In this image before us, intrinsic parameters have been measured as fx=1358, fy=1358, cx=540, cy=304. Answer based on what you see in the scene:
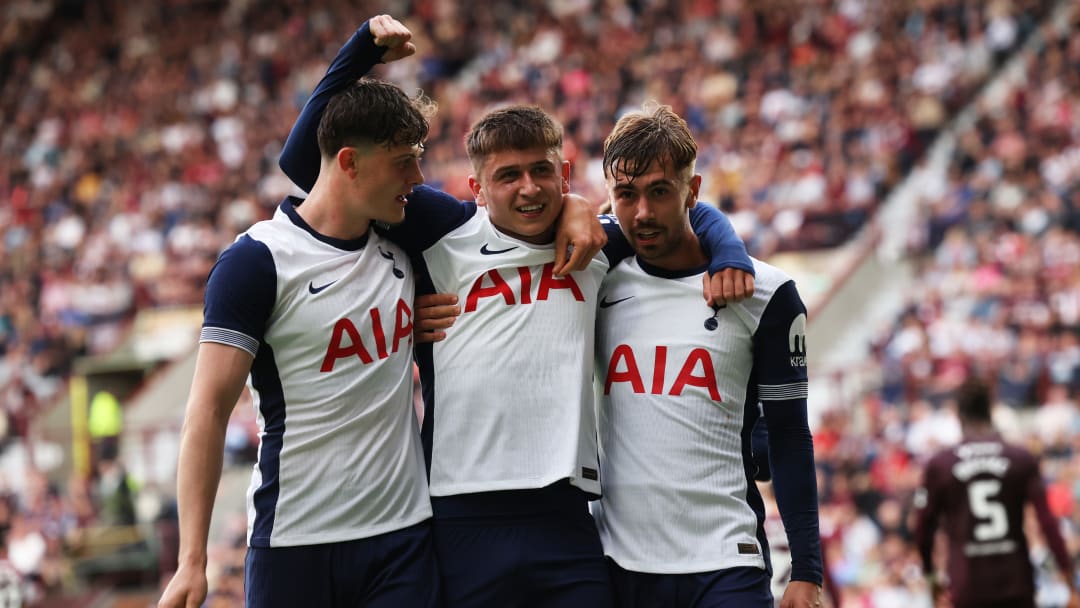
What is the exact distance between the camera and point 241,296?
392 centimetres

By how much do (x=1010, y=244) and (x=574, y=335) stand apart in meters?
11.0

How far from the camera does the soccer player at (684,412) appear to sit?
13.9ft

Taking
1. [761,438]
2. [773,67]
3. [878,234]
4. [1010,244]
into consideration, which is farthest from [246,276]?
[773,67]

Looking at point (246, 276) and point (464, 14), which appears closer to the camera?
point (246, 276)

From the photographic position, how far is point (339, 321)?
4.05 m

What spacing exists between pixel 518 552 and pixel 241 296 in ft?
3.68

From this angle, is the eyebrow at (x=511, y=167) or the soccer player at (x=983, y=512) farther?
the soccer player at (x=983, y=512)

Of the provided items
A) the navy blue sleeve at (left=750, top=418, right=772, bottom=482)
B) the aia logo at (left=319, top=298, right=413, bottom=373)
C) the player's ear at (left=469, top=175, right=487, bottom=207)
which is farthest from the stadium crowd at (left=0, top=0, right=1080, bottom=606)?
the aia logo at (left=319, top=298, right=413, bottom=373)

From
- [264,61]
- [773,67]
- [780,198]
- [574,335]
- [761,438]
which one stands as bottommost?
[761,438]

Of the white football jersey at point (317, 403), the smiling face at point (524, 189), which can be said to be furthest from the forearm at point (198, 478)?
the smiling face at point (524, 189)

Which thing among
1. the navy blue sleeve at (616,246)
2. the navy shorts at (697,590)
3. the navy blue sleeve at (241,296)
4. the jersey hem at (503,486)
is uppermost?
the navy blue sleeve at (616,246)

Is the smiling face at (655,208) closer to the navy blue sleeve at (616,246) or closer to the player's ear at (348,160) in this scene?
the navy blue sleeve at (616,246)

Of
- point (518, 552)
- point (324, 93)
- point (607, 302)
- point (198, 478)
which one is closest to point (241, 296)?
point (198, 478)

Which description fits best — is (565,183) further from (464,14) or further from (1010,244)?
(464,14)
